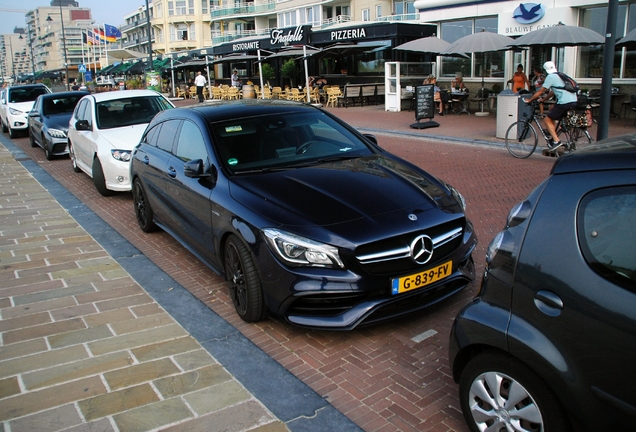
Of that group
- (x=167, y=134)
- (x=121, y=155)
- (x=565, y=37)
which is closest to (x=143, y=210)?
(x=167, y=134)

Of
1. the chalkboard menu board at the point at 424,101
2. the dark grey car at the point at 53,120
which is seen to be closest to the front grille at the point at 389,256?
the dark grey car at the point at 53,120

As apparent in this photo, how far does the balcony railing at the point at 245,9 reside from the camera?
62.4 m

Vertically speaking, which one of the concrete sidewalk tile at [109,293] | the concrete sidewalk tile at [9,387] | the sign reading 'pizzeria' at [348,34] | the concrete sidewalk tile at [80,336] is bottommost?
the concrete sidewalk tile at [9,387]

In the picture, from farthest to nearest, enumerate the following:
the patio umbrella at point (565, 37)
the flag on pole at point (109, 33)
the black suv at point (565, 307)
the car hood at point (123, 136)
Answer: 1. the flag on pole at point (109, 33)
2. the patio umbrella at point (565, 37)
3. the car hood at point (123, 136)
4. the black suv at point (565, 307)

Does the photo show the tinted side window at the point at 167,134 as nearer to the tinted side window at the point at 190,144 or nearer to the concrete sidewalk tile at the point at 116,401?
the tinted side window at the point at 190,144

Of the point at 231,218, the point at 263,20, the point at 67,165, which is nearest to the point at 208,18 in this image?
the point at 263,20

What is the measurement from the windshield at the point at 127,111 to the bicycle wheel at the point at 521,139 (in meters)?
6.58

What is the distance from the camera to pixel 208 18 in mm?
83938

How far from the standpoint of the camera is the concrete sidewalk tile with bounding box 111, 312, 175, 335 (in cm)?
464

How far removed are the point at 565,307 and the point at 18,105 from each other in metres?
20.7

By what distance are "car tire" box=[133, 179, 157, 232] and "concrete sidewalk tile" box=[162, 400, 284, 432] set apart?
13.2 feet

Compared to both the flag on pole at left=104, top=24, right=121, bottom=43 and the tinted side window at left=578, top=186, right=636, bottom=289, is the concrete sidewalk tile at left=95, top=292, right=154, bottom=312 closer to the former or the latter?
the tinted side window at left=578, top=186, right=636, bottom=289

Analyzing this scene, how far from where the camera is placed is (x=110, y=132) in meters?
9.73

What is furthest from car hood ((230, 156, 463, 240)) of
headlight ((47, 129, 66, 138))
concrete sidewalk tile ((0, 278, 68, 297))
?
headlight ((47, 129, 66, 138))
